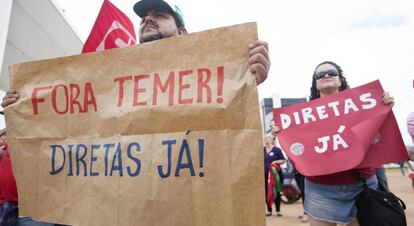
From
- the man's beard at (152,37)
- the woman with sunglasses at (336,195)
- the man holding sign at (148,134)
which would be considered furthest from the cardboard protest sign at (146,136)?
the woman with sunglasses at (336,195)

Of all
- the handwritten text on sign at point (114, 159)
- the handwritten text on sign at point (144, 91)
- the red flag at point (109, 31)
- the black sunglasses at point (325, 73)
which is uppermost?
the red flag at point (109, 31)

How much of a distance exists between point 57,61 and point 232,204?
1.00 metres

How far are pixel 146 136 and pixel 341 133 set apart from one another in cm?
133

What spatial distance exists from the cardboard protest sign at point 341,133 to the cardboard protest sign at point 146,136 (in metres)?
1.04

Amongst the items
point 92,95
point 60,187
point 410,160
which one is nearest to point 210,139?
point 92,95

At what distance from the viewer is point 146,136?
122 centimetres

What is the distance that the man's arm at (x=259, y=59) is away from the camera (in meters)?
1.15

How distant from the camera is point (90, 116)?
4.34ft

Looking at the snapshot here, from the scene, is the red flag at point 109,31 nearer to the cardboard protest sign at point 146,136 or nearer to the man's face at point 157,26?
the man's face at point 157,26

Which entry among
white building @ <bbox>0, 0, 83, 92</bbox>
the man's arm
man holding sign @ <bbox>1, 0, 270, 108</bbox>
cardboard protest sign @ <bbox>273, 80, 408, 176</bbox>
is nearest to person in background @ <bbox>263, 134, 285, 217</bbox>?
cardboard protest sign @ <bbox>273, 80, 408, 176</bbox>

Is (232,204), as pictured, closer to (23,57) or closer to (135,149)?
(135,149)

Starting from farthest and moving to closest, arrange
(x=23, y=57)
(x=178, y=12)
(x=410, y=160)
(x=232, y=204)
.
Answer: (x=23, y=57)
(x=410, y=160)
(x=178, y=12)
(x=232, y=204)

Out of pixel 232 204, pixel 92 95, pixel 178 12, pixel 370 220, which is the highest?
pixel 178 12

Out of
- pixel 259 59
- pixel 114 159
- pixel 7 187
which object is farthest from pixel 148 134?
pixel 7 187
